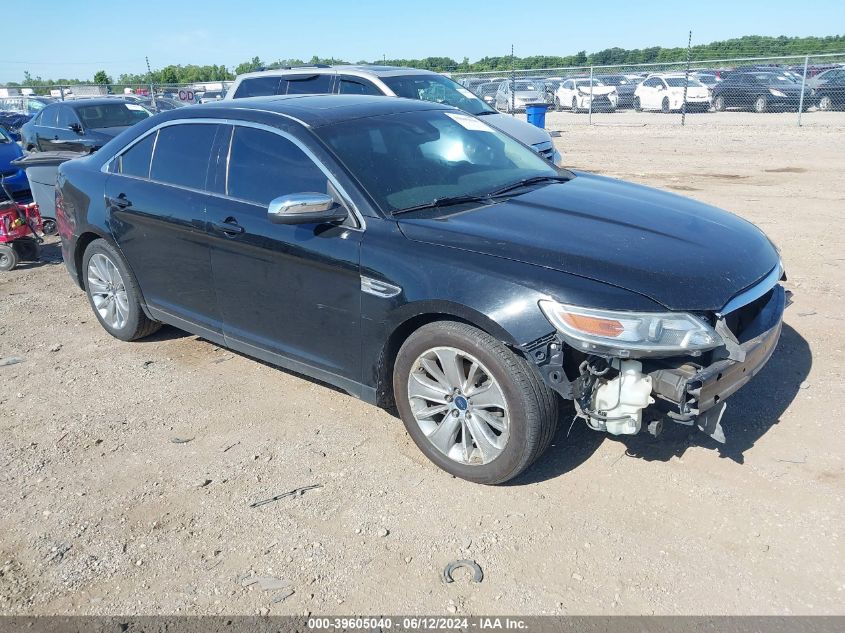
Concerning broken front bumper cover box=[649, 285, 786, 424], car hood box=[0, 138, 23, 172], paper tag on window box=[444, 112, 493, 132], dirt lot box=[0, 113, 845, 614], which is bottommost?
dirt lot box=[0, 113, 845, 614]

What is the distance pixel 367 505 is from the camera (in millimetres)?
3420

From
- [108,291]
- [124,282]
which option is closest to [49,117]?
[108,291]

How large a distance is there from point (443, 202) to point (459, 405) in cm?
111

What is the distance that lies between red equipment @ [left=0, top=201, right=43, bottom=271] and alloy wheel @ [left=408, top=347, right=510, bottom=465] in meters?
6.32

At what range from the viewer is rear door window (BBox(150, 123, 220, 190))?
4504 mm

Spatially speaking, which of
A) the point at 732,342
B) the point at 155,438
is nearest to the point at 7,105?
the point at 155,438

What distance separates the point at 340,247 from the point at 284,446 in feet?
3.84

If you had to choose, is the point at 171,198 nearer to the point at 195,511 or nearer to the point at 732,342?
the point at 195,511

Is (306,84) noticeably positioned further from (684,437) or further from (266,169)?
(684,437)

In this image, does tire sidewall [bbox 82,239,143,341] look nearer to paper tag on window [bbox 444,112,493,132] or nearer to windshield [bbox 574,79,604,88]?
paper tag on window [bbox 444,112,493,132]

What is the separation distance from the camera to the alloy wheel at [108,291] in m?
5.37

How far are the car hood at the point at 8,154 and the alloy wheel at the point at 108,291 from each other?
680 cm

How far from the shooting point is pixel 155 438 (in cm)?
416

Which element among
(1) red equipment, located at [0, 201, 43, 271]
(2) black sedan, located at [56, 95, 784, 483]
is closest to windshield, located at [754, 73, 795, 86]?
(2) black sedan, located at [56, 95, 784, 483]
